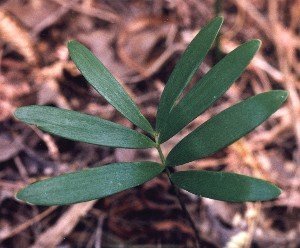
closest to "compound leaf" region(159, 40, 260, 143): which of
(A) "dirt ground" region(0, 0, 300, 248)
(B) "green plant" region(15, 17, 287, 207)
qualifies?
(B) "green plant" region(15, 17, 287, 207)

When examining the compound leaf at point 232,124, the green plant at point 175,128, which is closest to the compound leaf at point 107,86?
the green plant at point 175,128

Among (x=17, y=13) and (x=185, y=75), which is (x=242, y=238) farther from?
(x=17, y=13)

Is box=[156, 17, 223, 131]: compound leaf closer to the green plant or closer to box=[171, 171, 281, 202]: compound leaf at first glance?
the green plant

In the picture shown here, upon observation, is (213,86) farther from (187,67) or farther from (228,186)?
(228,186)

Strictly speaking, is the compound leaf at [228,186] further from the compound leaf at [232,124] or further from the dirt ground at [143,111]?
the dirt ground at [143,111]

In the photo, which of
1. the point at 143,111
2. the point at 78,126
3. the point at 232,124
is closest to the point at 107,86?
the point at 78,126

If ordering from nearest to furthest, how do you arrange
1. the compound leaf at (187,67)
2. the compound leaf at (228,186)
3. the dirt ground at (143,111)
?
the compound leaf at (228,186) → the compound leaf at (187,67) → the dirt ground at (143,111)
